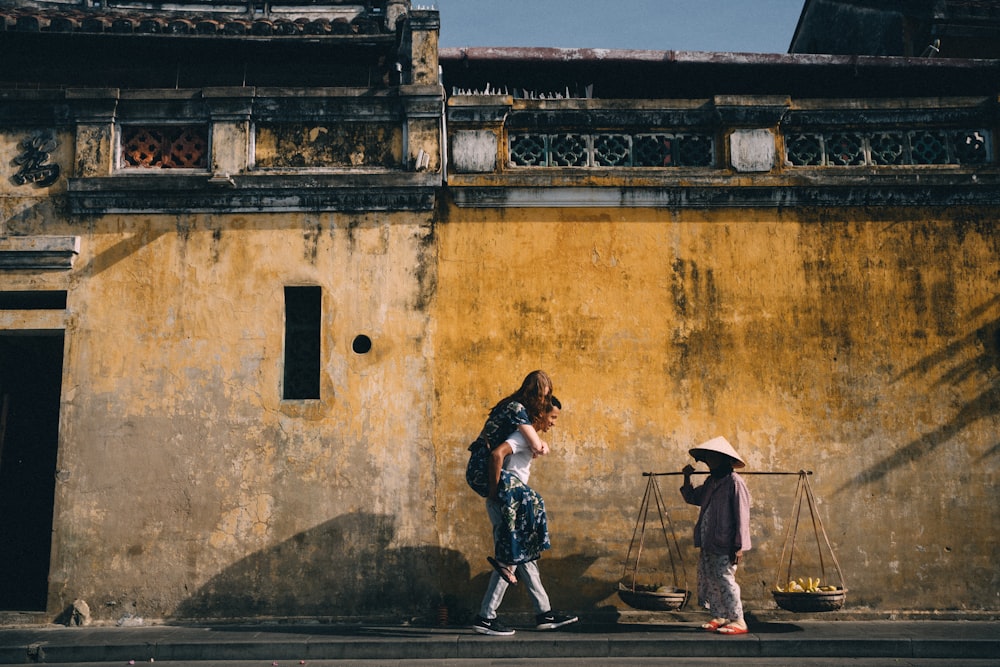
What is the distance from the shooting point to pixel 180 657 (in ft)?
26.3

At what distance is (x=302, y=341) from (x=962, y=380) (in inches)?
251

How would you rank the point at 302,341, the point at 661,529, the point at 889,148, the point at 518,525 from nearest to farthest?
the point at 518,525 → the point at 661,529 → the point at 302,341 → the point at 889,148

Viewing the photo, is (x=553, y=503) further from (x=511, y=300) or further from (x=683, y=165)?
(x=683, y=165)

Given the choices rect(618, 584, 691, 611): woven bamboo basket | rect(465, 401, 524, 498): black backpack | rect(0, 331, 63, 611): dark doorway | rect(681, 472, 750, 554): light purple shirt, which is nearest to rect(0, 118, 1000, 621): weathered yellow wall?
rect(681, 472, 750, 554): light purple shirt

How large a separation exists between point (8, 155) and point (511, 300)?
5162mm

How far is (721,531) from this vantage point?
8.33m

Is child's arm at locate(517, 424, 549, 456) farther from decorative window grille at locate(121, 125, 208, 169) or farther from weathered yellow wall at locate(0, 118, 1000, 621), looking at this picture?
decorative window grille at locate(121, 125, 208, 169)

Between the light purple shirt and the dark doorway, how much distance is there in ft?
23.0

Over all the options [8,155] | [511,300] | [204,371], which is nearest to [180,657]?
[204,371]

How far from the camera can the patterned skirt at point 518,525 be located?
319 inches

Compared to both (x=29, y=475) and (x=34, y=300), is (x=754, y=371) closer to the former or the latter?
(x=34, y=300)

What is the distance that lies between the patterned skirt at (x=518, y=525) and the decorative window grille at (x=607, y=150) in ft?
11.1

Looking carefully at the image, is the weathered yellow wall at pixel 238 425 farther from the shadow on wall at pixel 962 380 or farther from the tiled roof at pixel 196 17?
the shadow on wall at pixel 962 380

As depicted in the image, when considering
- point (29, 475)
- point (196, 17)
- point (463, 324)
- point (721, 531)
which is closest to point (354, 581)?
point (463, 324)
